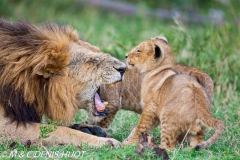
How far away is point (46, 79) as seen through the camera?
18.9ft

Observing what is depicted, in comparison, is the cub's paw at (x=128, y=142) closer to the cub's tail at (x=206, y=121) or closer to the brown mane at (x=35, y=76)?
the brown mane at (x=35, y=76)

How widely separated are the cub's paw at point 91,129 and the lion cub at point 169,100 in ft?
1.26

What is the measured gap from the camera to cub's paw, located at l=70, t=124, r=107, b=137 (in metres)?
6.16

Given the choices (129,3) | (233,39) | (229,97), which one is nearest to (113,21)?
(129,3)

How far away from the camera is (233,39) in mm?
9641

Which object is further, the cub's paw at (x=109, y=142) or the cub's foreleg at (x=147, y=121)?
the cub's foreleg at (x=147, y=121)

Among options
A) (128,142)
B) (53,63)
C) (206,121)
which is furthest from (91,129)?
(206,121)

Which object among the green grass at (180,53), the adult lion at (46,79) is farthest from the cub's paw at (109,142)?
the green grass at (180,53)

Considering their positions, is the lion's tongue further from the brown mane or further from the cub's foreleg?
the cub's foreleg

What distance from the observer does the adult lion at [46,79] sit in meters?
5.64

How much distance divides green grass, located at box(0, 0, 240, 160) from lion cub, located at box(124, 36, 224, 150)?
19 centimetres

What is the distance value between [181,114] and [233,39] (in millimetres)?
4455

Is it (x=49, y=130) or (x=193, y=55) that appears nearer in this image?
(x=49, y=130)

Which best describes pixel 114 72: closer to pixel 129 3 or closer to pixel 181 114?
pixel 181 114
